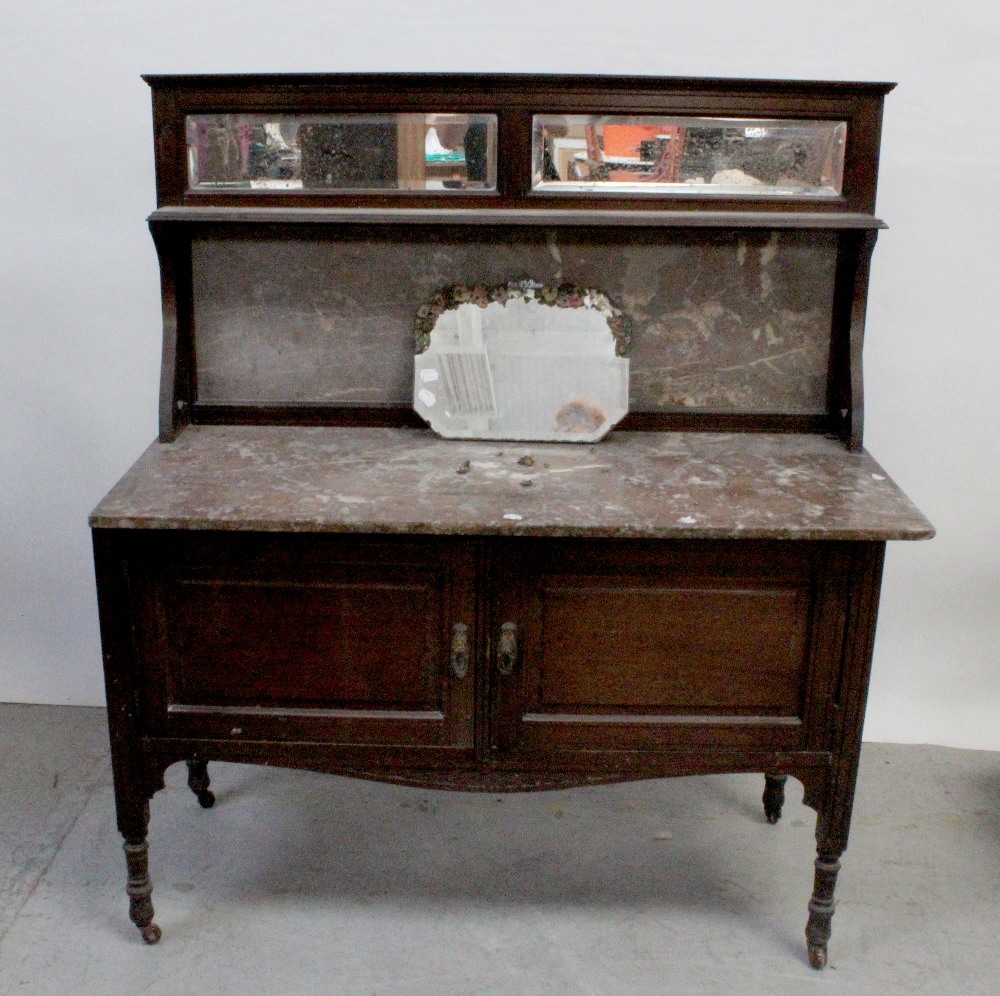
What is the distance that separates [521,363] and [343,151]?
55 cm

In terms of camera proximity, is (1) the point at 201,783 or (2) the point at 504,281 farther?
(1) the point at 201,783

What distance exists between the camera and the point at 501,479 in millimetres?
2164

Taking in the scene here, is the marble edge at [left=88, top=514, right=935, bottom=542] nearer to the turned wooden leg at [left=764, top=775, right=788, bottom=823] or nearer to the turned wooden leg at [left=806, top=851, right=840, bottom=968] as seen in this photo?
the turned wooden leg at [left=806, top=851, right=840, bottom=968]

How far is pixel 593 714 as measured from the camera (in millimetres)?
2105

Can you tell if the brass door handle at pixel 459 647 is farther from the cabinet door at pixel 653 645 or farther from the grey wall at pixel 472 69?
the grey wall at pixel 472 69

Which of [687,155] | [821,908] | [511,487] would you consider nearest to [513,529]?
[511,487]

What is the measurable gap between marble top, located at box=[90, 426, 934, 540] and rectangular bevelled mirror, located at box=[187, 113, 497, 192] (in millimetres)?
518

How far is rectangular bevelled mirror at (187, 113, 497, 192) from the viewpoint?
2268mm

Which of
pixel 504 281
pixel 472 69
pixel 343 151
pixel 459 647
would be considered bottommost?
pixel 459 647

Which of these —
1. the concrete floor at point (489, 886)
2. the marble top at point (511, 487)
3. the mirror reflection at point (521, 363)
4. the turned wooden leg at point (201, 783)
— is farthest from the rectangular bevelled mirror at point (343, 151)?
the concrete floor at point (489, 886)

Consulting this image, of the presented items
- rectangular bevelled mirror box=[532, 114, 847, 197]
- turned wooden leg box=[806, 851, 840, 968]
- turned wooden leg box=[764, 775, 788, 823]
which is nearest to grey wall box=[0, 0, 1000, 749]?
rectangular bevelled mirror box=[532, 114, 847, 197]

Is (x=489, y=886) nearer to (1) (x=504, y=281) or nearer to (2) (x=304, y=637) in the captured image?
(2) (x=304, y=637)

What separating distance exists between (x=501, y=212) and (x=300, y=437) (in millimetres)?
625

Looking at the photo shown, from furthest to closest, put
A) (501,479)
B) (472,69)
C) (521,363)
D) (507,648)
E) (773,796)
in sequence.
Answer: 1. (773,796)
2. (472,69)
3. (521,363)
4. (501,479)
5. (507,648)
